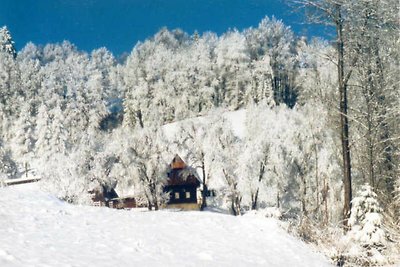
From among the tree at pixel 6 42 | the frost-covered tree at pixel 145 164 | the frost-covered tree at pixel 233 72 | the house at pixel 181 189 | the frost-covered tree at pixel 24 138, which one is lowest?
the house at pixel 181 189

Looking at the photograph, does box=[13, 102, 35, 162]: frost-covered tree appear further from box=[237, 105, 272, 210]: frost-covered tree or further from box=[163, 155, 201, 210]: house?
box=[237, 105, 272, 210]: frost-covered tree

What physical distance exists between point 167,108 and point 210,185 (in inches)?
1529

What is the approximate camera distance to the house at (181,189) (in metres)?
55.8

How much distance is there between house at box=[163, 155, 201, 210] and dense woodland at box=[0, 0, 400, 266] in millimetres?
3147

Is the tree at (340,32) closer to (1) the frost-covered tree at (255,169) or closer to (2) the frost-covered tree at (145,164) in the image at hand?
(1) the frost-covered tree at (255,169)

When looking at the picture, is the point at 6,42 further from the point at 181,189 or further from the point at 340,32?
the point at 340,32

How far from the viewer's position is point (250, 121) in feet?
212

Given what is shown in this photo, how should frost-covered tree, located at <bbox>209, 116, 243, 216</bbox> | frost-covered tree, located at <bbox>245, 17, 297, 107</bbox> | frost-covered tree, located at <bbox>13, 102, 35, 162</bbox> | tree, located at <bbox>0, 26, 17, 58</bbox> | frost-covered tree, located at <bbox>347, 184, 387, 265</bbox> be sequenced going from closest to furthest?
frost-covered tree, located at <bbox>347, 184, 387, 265</bbox>
frost-covered tree, located at <bbox>209, 116, 243, 216</bbox>
frost-covered tree, located at <bbox>13, 102, 35, 162</bbox>
frost-covered tree, located at <bbox>245, 17, 297, 107</bbox>
tree, located at <bbox>0, 26, 17, 58</bbox>

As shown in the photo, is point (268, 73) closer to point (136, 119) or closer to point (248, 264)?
point (136, 119)

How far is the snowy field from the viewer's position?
8094mm

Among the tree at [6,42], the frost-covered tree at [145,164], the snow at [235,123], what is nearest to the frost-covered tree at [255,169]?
the frost-covered tree at [145,164]

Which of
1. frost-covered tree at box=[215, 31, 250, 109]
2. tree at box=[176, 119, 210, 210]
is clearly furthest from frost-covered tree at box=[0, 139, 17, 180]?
frost-covered tree at box=[215, 31, 250, 109]

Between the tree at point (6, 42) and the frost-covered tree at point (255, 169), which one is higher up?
the tree at point (6, 42)

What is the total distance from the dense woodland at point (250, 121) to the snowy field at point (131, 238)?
65.8 inches
